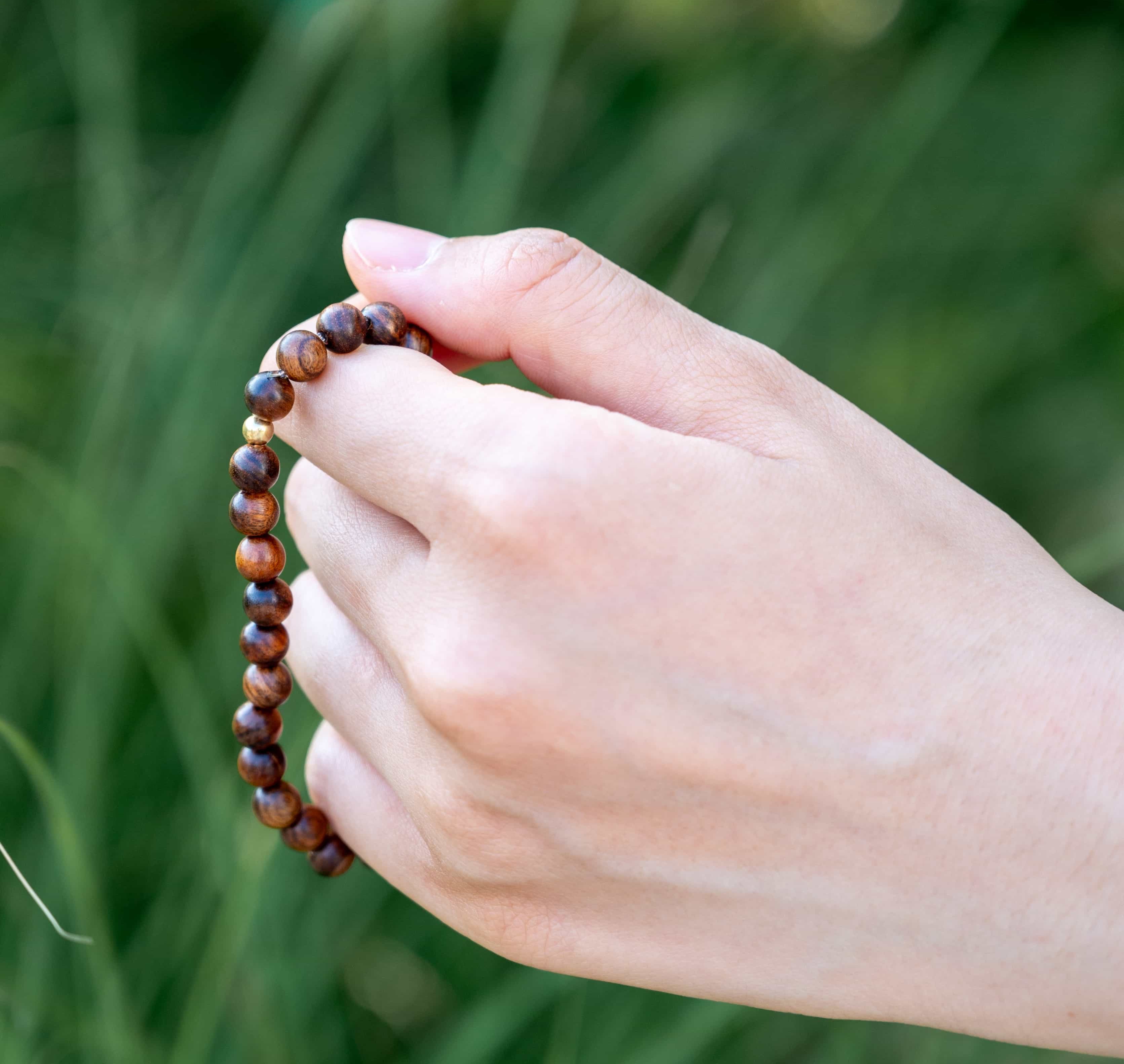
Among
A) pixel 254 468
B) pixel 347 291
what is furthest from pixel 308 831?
pixel 347 291

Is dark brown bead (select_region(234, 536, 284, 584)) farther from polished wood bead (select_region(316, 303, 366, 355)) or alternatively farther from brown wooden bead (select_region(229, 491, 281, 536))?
polished wood bead (select_region(316, 303, 366, 355))

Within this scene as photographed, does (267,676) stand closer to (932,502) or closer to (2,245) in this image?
(932,502)

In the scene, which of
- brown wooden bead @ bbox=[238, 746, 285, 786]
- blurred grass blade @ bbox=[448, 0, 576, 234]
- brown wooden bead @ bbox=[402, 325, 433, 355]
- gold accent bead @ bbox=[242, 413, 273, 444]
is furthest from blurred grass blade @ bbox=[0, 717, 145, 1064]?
blurred grass blade @ bbox=[448, 0, 576, 234]

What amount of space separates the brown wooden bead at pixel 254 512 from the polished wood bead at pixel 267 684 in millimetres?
110

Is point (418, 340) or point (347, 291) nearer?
point (418, 340)

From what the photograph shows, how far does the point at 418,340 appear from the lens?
0.67 metres

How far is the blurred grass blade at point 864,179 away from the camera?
48.7 inches

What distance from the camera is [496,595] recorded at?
55 cm

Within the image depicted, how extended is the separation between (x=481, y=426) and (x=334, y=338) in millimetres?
125

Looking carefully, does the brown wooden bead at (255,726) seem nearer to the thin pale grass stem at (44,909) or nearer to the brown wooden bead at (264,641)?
the brown wooden bead at (264,641)

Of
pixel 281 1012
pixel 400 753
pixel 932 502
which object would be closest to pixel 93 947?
pixel 281 1012

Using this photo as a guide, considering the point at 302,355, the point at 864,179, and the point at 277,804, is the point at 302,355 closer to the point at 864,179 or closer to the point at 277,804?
the point at 277,804

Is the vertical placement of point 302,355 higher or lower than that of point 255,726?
higher

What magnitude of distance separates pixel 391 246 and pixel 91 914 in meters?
0.53
